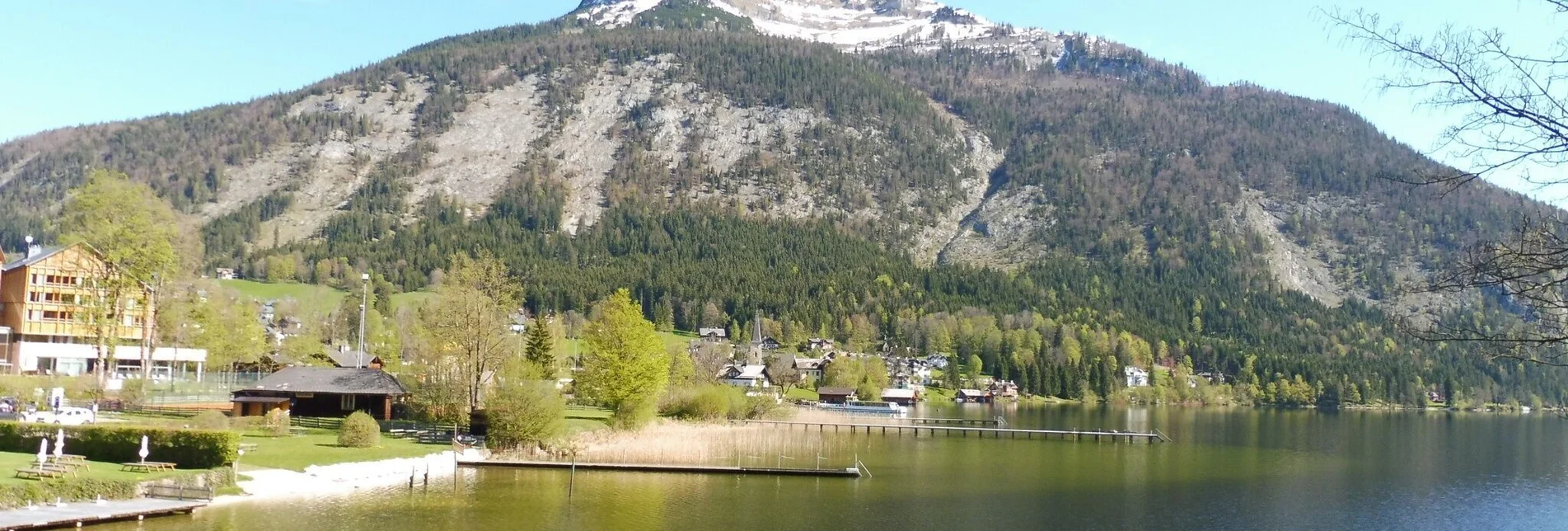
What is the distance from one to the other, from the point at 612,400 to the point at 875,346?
118m

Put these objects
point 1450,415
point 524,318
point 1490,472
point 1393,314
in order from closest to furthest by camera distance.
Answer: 1. point 1393,314
2. point 1490,472
3. point 1450,415
4. point 524,318

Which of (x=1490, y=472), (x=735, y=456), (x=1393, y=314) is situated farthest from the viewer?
(x=1490, y=472)

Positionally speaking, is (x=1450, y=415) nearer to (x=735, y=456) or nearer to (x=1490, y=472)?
(x=1490, y=472)

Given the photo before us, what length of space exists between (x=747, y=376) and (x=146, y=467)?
10320cm

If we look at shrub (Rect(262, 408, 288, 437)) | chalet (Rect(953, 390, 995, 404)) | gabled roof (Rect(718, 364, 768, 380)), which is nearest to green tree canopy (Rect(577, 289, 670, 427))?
shrub (Rect(262, 408, 288, 437))

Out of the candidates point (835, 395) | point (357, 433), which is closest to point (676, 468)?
point (357, 433)

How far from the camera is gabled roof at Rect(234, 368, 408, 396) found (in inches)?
2357

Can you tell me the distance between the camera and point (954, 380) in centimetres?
15612

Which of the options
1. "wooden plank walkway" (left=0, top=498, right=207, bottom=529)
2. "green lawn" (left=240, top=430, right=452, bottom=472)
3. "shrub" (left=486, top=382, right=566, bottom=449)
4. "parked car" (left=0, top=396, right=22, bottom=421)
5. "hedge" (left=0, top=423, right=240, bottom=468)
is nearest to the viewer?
"wooden plank walkway" (left=0, top=498, right=207, bottom=529)

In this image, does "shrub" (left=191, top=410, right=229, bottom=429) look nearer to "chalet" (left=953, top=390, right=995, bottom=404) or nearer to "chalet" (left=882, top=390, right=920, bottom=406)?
"chalet" (left=882, top=390, right=920, bottom=406)

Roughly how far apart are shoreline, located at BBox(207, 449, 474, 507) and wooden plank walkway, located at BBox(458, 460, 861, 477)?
3.54 metres

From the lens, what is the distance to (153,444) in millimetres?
37156

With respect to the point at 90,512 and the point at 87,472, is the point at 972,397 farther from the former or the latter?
the point at 90,512

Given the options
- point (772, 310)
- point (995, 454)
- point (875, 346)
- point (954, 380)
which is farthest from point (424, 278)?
point (995, 454)
